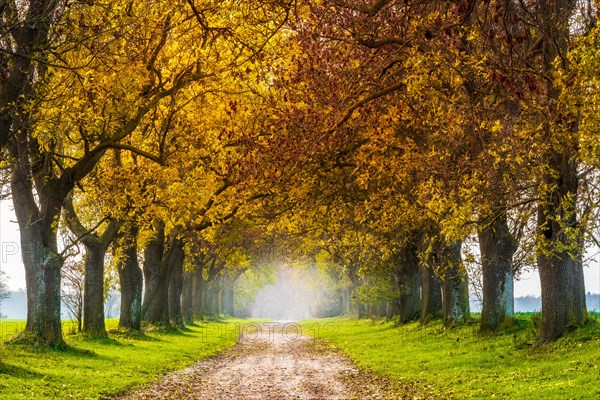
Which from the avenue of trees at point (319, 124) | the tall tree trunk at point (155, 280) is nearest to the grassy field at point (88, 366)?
the avenue of trees at point (319, 124)

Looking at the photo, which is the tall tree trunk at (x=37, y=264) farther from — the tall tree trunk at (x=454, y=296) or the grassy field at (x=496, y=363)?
the tall tree trunk at (x=454, y=296)

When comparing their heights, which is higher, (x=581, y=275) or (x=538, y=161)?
(x=538, y=161)

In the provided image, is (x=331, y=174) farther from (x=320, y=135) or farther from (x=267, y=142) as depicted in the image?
(x=320, y=135)

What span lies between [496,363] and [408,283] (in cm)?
2567

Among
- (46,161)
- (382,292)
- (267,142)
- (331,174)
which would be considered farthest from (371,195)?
(382,292)

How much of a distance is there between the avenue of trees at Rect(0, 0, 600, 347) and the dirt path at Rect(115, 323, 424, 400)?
5210 mm

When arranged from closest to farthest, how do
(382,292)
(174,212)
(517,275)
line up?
(174,212) → (517,275) → (382,292)

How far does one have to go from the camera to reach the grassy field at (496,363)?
16.4 m

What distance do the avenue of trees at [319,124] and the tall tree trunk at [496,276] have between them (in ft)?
0.30

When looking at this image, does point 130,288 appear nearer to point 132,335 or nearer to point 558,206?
point 132,335

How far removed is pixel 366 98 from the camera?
61.8 ft

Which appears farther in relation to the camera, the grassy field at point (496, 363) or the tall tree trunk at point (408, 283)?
the tall tree trunk at point (408, 283)

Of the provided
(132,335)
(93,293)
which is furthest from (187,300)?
(93,293)

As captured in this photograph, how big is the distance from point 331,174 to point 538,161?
783cm
